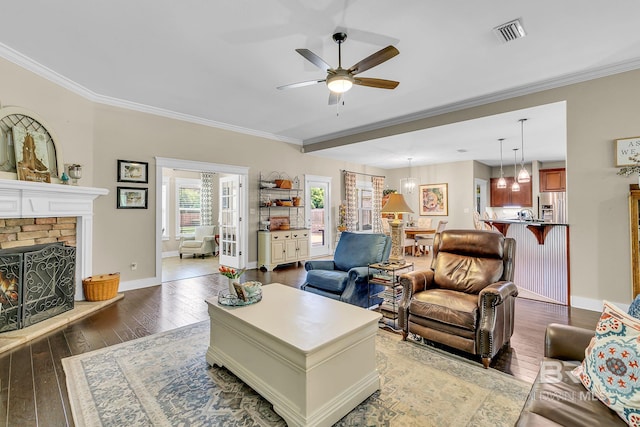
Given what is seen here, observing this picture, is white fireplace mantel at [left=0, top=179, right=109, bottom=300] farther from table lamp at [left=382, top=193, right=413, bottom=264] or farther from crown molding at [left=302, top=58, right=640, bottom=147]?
crown molding at [left=302, top=58, right=640, bottom=147]

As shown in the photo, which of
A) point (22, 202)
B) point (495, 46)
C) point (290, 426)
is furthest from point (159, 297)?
point (495, 46)

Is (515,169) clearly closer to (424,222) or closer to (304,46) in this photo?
(424,222)

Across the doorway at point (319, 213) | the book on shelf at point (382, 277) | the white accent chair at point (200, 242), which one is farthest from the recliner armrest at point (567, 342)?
the white accent chair at point (200, 242)

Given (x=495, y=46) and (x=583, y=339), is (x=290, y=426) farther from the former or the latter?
(x=495, y=46)

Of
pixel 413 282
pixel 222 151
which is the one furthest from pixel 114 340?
pixel 222 151

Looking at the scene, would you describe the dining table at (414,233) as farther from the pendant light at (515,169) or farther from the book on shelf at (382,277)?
the book on shelf at (382,277)

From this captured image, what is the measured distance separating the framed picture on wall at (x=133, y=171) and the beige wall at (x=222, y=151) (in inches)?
3.8

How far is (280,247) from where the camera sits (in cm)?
614

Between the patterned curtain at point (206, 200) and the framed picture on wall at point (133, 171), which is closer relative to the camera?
the framed picture on wall at point (133, 171)

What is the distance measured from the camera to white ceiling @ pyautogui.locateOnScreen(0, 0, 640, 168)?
2418 millimetres

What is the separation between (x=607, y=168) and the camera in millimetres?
3408

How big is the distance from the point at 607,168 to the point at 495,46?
6.81 ft

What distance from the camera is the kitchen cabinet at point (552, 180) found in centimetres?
832

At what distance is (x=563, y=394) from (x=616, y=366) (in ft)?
0.78
